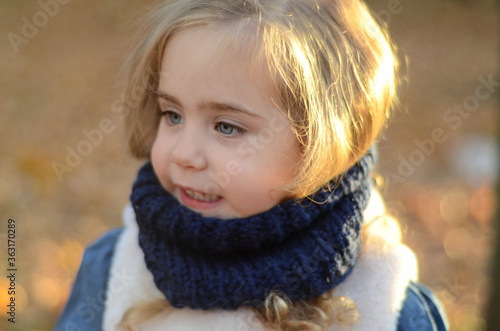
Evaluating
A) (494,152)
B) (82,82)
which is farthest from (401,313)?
(82,82)

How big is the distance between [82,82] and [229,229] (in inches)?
195

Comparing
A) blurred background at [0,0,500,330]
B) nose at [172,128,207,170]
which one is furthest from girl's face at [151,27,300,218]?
blurred background at [0,0,500,330]

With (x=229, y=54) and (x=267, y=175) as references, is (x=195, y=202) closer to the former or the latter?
(x=267, y=175)

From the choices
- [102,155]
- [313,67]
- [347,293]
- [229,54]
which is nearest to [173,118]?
[229,54]

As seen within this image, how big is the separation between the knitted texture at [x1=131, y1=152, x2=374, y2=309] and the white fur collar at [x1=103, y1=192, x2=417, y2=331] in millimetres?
50

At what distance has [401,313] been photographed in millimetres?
1569

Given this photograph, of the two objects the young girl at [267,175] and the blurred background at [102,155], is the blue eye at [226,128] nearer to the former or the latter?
the young girl at [267,175]

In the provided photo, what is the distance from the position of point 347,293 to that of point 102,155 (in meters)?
3.84

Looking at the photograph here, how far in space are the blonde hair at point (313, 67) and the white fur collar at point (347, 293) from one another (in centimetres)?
6

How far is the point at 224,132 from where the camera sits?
57.1 inches

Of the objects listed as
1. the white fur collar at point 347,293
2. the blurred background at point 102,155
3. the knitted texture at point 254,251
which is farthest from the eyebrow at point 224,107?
the blurred background at point 102,155

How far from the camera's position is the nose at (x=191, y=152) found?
1436 mm

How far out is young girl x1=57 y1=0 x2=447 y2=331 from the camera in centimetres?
141

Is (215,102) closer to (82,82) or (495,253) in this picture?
(495,253)
